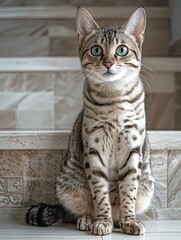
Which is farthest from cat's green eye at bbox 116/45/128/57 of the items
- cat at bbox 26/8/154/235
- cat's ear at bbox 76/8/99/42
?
cat's ear at bbox 76/8/99/42

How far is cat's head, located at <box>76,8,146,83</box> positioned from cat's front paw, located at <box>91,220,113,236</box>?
0.45m

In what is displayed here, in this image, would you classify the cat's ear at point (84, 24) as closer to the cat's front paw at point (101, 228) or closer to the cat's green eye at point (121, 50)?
the cat's green eye at point (121, 50)

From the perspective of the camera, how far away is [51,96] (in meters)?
2.23

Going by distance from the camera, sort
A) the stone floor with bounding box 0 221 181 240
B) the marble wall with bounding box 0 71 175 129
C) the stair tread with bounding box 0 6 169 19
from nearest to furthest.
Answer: the stone floor with bounding box 0 221 181 240 < the marble wall with bounding box 0 71 175 129 < the stair tread with bounding box 0 6 169 19

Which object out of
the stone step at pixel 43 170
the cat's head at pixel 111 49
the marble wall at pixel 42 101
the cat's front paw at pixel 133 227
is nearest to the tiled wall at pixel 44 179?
the stone step at pixel 43 170

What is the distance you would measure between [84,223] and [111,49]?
0.56 meters

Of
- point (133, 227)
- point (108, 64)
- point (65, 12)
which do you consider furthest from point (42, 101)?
point (133, 227)

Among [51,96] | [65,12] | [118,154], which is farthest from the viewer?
[65,12]

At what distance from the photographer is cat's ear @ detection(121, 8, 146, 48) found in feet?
4.98

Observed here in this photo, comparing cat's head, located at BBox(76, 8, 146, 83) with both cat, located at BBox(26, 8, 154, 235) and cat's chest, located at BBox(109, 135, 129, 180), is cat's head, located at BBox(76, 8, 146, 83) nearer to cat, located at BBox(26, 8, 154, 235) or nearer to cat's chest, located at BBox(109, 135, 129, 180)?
cat, located at BBox(26, 8, 154, 235)

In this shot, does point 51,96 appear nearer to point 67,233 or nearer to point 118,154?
point 118,154

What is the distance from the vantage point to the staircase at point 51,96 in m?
1.67

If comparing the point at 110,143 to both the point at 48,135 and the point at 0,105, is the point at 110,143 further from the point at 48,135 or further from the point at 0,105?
the point at 0,105

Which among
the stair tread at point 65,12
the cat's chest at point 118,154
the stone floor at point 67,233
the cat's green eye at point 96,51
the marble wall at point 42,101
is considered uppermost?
the stair tread at point 65,12
